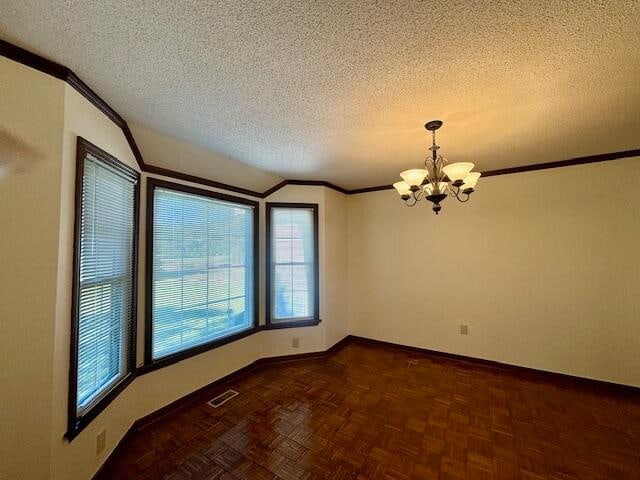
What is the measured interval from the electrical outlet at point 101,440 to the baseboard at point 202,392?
0.11m

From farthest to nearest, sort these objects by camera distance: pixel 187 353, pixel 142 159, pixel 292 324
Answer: pixel 292 324 < pixel 187 353 < pixel 142 159

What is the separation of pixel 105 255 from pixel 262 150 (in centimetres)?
150

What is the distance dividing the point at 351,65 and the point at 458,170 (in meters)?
0.94

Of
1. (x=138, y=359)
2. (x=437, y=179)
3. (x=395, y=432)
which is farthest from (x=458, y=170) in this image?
(x=138, y=359)

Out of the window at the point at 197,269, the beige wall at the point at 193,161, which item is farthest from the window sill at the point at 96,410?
the beige wall at the point at 193,161

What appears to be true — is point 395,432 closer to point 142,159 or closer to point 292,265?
point 292,265

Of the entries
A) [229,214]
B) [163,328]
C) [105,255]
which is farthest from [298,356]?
[105,255]

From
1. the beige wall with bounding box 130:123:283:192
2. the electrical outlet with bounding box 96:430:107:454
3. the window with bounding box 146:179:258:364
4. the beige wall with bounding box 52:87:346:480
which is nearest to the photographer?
the beige wall with bounding box 52:87:346:480

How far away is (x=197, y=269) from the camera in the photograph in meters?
2.60

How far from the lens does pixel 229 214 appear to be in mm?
2936

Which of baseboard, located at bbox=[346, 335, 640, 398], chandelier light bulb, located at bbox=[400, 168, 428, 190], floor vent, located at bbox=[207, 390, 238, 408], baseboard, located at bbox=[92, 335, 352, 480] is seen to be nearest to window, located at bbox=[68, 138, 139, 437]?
baseboard, located at bbox=[92, 335, 352, 480]

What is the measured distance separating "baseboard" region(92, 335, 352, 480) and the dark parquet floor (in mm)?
53

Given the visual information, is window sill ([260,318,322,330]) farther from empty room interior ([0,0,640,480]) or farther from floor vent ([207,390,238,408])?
floor vent ([207,390,238,408])

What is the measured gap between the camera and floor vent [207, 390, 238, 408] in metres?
2.42
